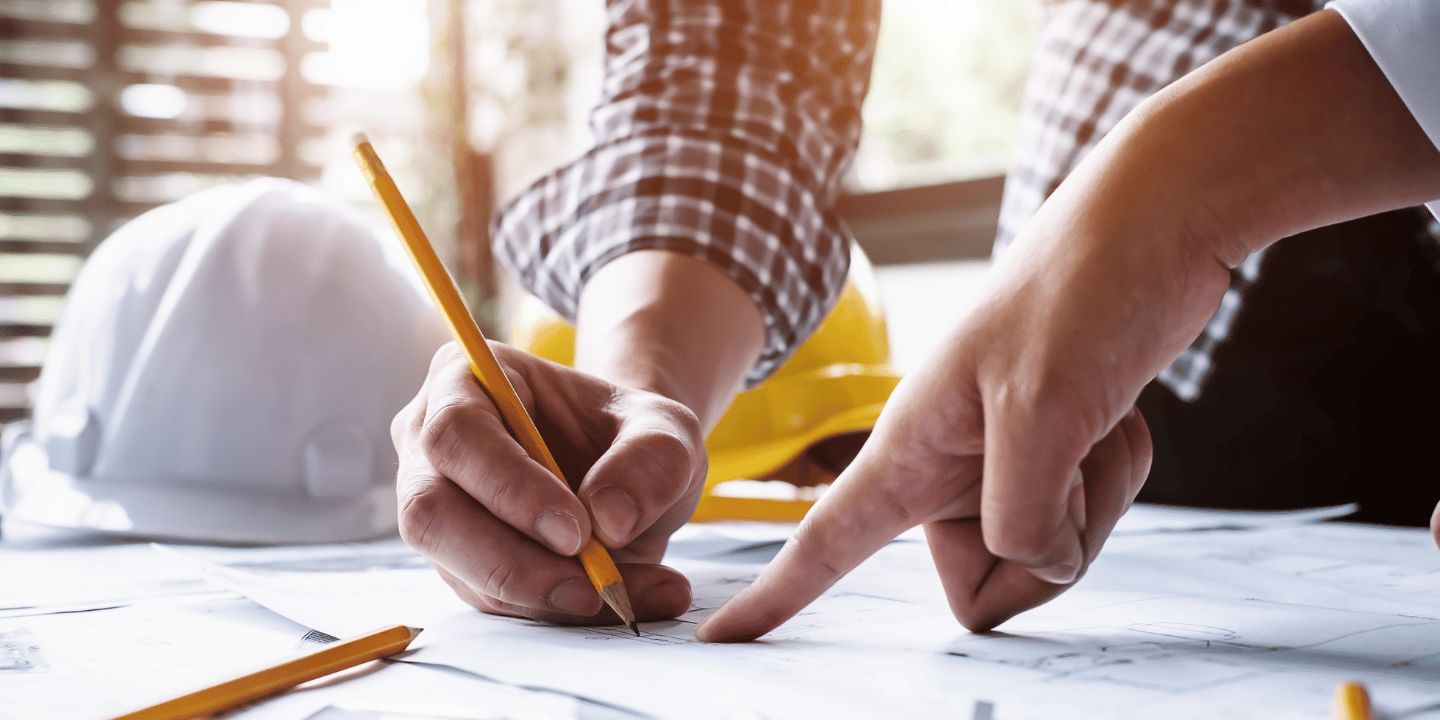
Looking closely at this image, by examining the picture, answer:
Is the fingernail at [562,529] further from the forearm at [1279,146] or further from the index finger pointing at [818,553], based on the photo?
the forearm at [1279,146]

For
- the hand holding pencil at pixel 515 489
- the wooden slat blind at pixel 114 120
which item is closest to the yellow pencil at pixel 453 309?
the hand holding pencil at pixel 515 489

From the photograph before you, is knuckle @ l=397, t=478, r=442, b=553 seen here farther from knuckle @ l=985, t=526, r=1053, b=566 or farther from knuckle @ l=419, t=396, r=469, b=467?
knuckle @ l=985, t=526, r=1053, b=566

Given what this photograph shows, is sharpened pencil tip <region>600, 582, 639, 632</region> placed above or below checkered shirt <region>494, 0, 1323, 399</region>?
below

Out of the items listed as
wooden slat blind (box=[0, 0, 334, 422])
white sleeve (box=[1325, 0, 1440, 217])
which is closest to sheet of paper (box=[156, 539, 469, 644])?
white sleeve (box=[1325, 0, 1440, 217])

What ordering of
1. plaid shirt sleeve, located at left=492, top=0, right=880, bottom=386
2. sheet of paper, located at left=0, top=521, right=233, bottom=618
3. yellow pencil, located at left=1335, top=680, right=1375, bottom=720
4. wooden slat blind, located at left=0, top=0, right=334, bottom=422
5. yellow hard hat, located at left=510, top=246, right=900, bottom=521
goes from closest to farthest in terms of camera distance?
yellow pencil, located at left=1335, top=680, right=1375, bottom=720
sheet of paper, located at left=0, top=521, right=233, bottom=618
plaid shirt sleeve, located at left=492, top=0, right=880, bottom=386
yellow hard hat, located at left=510, top=246, right=900, bottom=521
wooden slat blind, located at left=0, top=0, right=334, bottom=422

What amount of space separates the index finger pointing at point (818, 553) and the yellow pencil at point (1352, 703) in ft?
0.43

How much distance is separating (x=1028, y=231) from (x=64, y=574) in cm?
52

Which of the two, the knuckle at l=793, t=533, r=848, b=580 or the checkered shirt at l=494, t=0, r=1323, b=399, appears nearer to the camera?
the knuckle at l=793, t=533, r=848, b=580

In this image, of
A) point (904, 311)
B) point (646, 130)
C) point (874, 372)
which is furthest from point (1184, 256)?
point (904, 311)

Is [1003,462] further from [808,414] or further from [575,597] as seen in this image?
[808,414]

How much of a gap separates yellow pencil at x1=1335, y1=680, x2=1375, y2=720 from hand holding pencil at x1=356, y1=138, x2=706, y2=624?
217 mm

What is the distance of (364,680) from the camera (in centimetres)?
30

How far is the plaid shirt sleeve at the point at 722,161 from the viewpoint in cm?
64

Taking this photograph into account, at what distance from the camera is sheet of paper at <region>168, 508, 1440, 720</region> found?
0.27 metres
